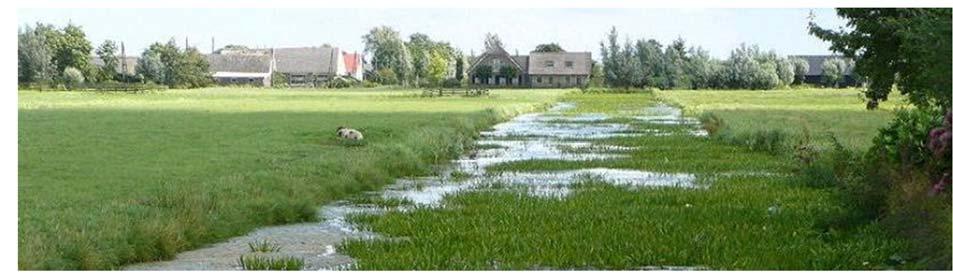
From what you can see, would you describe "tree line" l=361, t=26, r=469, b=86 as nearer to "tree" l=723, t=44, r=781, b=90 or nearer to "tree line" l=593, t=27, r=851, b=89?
"tree line" l=593, t=27, r=851, b=89

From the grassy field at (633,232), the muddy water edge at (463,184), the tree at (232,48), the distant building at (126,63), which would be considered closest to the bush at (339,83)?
the tree at (232,48)

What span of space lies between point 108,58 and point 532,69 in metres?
58.9

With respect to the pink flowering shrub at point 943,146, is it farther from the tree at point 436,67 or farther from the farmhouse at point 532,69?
the farmhouse at point 532,69

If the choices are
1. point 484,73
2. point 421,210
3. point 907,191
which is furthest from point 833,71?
point 907,191

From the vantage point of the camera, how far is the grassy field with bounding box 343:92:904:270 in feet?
44.5

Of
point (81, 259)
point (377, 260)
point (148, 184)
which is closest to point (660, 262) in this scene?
point (377, 260)

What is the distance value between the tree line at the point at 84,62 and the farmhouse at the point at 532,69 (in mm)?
36284

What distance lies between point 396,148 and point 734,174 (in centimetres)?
822

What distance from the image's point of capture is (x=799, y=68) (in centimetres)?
13325

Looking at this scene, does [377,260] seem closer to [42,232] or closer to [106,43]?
[42,232]

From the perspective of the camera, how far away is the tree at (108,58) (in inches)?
4700

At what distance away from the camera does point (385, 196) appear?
21547 mm

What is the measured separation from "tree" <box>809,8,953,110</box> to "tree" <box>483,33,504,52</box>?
5158 inches

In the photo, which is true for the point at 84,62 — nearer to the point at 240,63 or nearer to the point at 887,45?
the point at 240,63
